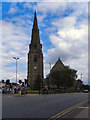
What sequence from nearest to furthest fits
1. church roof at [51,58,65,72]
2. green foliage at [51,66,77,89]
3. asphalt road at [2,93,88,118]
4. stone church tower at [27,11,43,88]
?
1. asphalt road at [2,93,88,118]
2. green foliage at [51,66,77,89]
3. church roof at [51,58,65,72]
4. stone church tower at [27,11,43,88]

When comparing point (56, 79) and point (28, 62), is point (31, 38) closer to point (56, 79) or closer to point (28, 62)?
point (28, 62)

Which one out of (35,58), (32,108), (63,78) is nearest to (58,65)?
(35,58)

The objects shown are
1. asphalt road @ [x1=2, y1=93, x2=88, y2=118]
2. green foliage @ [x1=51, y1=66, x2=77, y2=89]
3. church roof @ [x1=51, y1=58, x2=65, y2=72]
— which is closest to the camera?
asphalt road @ [x1=2, y1=93, x2=88, y2=118]

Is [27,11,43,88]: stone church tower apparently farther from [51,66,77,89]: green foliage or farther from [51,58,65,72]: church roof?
[51,66,77,89]: green foliage

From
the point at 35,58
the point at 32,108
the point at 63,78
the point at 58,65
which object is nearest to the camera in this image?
the point at 32,108

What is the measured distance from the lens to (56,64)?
130000 mm

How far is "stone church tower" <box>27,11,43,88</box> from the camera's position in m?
130

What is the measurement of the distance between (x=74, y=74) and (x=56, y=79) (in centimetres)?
1135

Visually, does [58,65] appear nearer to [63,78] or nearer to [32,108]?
[63,78]

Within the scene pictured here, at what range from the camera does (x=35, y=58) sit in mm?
132375

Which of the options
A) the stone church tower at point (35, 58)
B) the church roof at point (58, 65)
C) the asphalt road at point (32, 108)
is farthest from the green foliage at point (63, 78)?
the asphalt road at point (32, 108)

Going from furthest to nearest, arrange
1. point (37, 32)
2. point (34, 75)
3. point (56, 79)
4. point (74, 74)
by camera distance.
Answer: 1. point (37, 32)
2. point (34, 75)
3. point (74, 74)
4. point (56, 79)

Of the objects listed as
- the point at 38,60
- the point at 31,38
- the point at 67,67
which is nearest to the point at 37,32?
the point at 31,38

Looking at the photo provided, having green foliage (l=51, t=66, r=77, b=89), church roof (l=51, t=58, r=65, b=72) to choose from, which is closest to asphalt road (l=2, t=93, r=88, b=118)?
green foliage (l=51, t=66, r=77, b=89)
